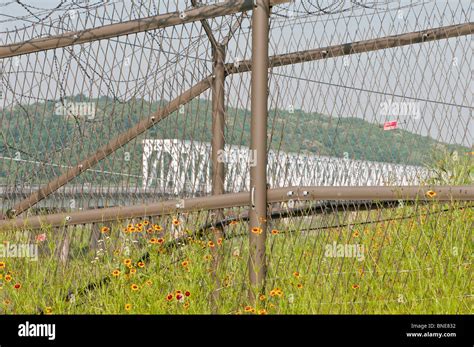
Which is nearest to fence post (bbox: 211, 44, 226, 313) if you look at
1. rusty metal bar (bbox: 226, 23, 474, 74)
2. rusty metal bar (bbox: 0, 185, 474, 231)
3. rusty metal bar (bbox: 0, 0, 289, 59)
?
rusty metal bar (bbox: 226, 23, 474, 74)

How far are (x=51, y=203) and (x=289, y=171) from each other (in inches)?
76.5

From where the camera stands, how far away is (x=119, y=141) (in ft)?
21.9

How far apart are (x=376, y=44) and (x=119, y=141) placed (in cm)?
229

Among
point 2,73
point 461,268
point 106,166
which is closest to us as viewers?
point 461,268

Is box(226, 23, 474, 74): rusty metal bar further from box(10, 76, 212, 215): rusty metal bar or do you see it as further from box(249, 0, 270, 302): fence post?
box(249, 0, 270, 302): fence post

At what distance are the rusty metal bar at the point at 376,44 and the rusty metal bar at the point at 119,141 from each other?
0.79 metres

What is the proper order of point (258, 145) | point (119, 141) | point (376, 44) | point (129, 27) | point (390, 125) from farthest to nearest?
point (376, 44), point (390, 125), point (119, 141), point (129, 27), point (258, 145)

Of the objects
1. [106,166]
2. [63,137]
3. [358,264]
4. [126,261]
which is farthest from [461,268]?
[63,137]

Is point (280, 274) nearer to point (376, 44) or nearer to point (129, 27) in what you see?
point (129, 27)

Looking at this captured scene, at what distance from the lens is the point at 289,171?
6.78 meters

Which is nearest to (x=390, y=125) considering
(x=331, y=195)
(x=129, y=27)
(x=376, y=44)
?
(x=376, y=44)

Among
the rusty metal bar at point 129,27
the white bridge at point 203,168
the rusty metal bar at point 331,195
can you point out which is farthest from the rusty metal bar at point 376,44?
the rusty metal bar at point 331,195
